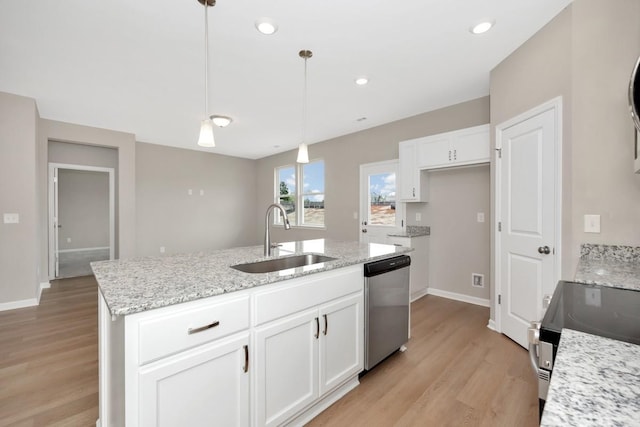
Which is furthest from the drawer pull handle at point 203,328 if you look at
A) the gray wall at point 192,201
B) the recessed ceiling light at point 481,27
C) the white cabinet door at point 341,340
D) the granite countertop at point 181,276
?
the gray wall at point 192,201

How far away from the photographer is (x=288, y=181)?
668 centimetres

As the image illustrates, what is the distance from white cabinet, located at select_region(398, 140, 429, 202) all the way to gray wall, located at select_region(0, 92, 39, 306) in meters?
4.85

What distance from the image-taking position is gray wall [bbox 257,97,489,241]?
3.71m

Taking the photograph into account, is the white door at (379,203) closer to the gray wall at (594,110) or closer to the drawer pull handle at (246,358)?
the gray wall at (594,110)

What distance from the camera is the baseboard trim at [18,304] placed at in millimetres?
3436

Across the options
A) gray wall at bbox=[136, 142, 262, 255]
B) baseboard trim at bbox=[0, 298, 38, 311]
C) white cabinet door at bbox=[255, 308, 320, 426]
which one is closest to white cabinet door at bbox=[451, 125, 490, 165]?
white cabinet door at bbox=[255, 308, 320, 426]

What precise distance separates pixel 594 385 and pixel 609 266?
1.68 meters

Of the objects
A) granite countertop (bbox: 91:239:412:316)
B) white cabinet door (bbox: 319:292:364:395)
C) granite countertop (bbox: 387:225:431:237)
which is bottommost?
white cabinet door (bbox: 319:292:364:395)

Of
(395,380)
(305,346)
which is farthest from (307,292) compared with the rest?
(395,380)

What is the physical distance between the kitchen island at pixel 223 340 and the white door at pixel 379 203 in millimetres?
2613

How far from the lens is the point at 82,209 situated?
24.5 ft

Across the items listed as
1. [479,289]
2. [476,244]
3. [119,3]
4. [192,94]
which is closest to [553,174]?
→ [476,244]

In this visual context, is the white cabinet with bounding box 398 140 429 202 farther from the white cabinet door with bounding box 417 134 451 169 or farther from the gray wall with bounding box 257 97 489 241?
the gray wall with bounding box 257 97 489 241

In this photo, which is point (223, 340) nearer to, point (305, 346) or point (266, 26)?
point (305, 346)
